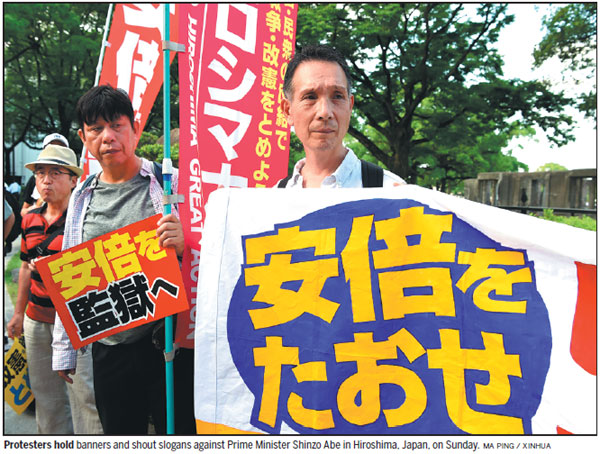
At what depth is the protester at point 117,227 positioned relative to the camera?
7.20ft

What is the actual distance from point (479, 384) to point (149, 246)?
5.04ft

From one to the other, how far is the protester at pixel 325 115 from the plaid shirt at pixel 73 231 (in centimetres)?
82

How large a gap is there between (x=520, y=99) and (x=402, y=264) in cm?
1076

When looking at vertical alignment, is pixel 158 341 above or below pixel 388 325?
below

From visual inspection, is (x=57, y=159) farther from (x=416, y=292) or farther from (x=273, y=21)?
(x=416, y=292)

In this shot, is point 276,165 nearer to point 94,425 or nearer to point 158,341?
point 158,341

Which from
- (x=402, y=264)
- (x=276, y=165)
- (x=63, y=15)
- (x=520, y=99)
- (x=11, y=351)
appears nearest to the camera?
(x=402, y=264)

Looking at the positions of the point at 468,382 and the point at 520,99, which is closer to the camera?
the point at 468,382

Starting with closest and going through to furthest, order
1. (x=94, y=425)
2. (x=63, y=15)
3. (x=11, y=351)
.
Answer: (x=94, y=425) → (x=11, y=351) → (x=63, y=15)

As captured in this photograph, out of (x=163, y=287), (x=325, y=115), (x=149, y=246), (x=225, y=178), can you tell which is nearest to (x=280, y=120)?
(x=225, y=178)

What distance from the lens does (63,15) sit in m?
12.0

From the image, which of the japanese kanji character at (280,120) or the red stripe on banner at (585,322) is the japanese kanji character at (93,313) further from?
the red stripe on banner at (585,322)

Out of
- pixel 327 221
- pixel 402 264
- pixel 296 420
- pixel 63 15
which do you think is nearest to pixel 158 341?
pixel 296 420

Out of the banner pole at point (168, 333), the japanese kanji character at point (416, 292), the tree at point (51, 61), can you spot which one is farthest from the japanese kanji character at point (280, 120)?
the tree at point (51, 61)
